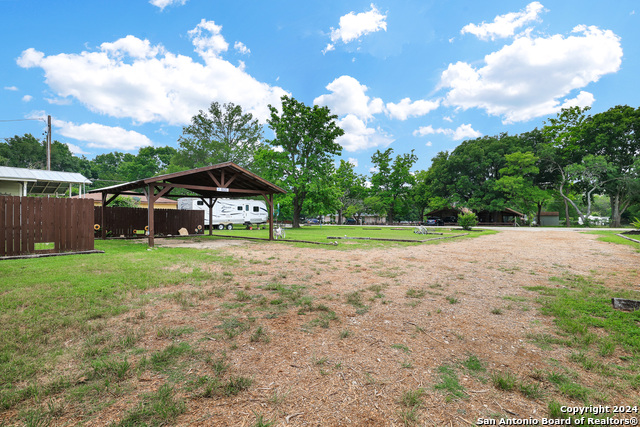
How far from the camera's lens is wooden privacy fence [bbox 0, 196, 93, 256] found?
26.2ft

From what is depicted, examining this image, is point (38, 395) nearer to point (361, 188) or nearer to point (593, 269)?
point (593, 269)

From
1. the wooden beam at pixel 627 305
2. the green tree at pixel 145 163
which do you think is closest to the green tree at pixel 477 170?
the wooden beam at pixel 627 305

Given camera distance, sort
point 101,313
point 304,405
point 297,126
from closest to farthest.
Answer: point 304,405 < point 101,313 < point 297,126

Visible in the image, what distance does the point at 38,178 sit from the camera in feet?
59.4

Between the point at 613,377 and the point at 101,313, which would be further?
the point at 101,313

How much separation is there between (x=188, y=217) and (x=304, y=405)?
18.5 m

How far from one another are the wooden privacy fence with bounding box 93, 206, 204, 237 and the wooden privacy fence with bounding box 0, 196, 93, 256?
6469 mm

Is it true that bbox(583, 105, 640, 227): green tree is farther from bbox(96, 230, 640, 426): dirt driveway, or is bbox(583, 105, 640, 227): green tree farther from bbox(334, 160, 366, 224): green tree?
bbox(96, 230, 640, 426): dirt driveway

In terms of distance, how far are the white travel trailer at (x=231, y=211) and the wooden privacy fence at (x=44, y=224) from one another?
1400 centimetres

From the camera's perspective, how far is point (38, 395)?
210 centimetres

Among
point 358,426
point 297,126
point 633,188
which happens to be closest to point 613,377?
point 358,426

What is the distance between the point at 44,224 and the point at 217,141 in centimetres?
3646

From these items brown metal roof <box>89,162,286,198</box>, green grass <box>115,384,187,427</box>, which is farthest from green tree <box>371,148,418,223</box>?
green grass <box>115,384,187,427</box>

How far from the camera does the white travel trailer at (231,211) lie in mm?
24266
